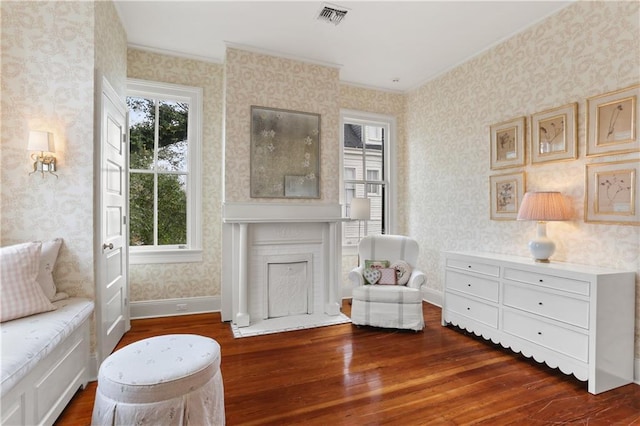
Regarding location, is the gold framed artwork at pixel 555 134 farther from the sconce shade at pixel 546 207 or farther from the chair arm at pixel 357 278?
the chair arm at pixel 357 278

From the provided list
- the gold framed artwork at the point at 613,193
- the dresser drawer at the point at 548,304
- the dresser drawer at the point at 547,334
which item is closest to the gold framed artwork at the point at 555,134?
the gold framed artwork at the point at 613,193

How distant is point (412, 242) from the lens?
3664 mm

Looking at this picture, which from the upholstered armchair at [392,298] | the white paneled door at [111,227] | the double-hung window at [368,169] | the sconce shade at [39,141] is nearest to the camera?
the sconce shade at [39,141]

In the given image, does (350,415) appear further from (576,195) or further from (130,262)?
(130,262)

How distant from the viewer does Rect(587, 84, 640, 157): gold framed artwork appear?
2.26 m

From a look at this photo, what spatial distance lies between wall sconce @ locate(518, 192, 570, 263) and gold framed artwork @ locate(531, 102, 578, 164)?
1.27ft

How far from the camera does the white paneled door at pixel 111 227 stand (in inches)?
91.4

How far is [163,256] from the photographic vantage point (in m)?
3.56

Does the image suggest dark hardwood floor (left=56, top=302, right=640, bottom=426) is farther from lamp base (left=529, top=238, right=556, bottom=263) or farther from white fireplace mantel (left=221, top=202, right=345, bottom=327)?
lamp base (left=529, top=238, right=556, bottom=263)

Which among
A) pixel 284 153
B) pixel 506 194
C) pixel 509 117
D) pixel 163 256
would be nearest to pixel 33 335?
pixel 163 256

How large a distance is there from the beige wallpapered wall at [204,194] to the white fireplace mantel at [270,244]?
416 mm

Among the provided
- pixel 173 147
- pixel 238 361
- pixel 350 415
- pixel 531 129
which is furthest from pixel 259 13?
pixel 350 415

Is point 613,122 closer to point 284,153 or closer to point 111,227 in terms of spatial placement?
point 284,153

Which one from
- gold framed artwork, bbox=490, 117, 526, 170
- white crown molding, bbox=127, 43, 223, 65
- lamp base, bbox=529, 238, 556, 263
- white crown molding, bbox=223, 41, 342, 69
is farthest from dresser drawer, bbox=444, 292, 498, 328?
white crown molding, bbox=127, 43, 223, 65
